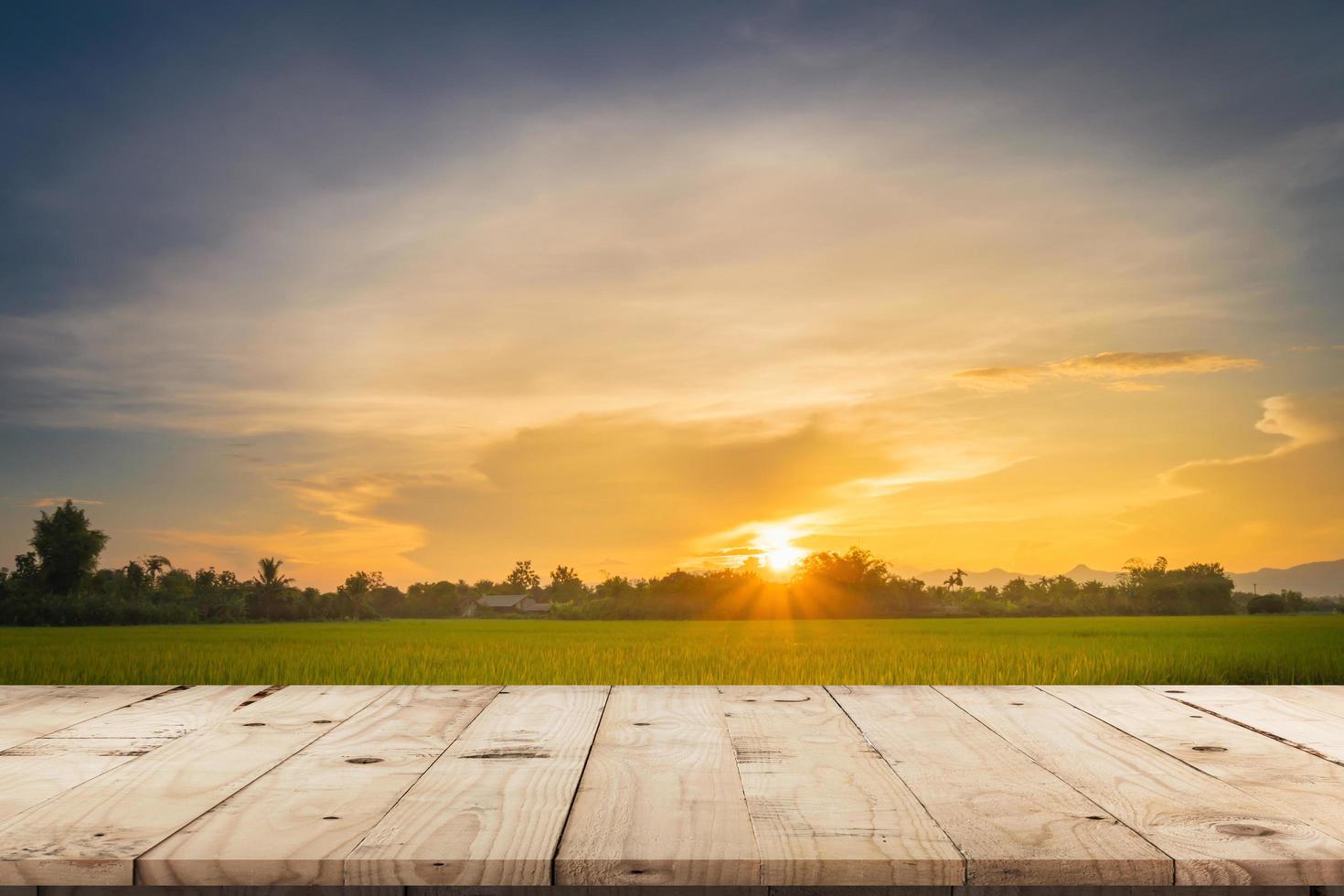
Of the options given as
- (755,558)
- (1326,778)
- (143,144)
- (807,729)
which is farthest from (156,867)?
(755,558)

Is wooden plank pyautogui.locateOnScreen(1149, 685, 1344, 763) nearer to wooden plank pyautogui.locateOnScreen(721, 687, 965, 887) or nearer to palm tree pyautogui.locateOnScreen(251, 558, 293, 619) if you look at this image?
wooden plank pyautogui.locateOnScreen(721, 687, 965, 887)

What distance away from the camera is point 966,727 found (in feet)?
7.83

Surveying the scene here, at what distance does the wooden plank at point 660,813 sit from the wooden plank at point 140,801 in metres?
0.66

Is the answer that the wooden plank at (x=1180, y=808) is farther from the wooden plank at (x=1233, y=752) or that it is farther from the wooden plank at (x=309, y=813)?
the wooden plank at (x=309, y=813)

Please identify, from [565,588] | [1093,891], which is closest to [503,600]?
[565,588]

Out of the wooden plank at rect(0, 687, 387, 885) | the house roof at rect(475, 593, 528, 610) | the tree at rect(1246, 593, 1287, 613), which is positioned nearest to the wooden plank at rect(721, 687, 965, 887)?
the wooden plank at rect(0, 687, 387, 885)

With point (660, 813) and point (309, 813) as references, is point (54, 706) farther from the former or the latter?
point (660, 813)

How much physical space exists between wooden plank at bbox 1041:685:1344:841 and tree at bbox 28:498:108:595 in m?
22.7

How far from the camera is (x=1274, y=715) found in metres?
2.69

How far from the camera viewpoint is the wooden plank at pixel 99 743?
1.80 m

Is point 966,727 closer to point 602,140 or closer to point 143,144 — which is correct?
point 602,140

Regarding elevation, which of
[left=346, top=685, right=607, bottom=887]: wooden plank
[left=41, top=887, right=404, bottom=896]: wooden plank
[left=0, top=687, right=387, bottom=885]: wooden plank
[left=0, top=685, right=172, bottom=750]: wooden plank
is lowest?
[left=41, top=887, right=404, bottom=896]: wooden plank

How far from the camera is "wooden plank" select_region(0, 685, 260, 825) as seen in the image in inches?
71.0

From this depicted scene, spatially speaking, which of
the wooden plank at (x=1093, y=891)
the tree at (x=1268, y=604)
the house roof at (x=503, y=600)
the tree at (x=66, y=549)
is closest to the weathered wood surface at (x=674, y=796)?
the wooden plank at (x=1093, y=891)
